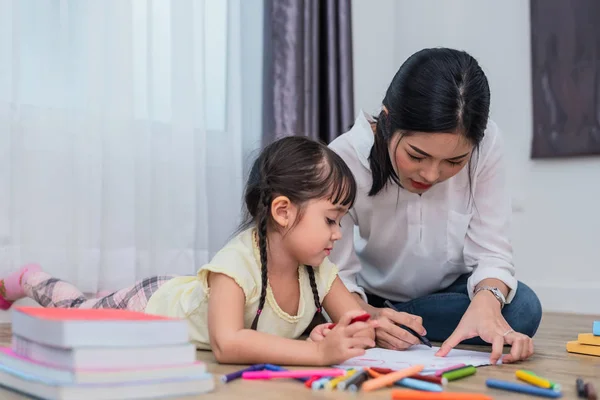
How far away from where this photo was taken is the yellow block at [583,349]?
4.75ft

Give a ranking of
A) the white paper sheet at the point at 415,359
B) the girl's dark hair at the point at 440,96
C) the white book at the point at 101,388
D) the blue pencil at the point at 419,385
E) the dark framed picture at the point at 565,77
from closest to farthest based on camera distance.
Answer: the white book at the point at 101,388
the blue pencil at the point at 419,385
the white paper sheet at the point at 415,359
the girl's dark hair at the point at 440,96
the dark framed picture at the point at 565,77

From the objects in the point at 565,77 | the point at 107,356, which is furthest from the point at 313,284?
the point at 565,77

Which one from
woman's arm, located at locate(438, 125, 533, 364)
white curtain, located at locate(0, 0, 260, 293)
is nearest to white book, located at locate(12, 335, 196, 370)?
woman's arm, located at locate(438, 125, 533, 364)

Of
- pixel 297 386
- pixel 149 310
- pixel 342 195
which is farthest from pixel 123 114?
pixel 297 386

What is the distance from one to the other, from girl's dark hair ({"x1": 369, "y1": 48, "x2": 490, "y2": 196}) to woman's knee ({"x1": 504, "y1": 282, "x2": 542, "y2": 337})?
1.31ft

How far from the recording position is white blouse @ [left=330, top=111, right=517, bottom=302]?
1.62 m

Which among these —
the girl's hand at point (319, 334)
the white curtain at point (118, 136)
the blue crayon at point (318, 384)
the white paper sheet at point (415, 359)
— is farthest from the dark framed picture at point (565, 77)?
the blue crayon at point (318, 384)

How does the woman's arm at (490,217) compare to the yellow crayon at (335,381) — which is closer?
the yellow crayon at (335,381)

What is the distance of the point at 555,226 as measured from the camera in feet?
10.3

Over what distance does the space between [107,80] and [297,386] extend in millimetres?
1501

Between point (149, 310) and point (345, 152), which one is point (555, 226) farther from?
point (149, 310)

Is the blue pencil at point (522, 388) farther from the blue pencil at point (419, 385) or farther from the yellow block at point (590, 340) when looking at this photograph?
the yellow block at point (590, 340)

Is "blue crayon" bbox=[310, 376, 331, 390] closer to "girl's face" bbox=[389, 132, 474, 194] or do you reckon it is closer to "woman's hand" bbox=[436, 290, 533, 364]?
"woman's hand" bbox=[436, 290, 533, 364]

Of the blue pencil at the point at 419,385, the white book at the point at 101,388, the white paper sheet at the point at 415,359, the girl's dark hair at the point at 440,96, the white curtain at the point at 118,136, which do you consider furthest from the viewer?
the white curtain at the point at 118,136
